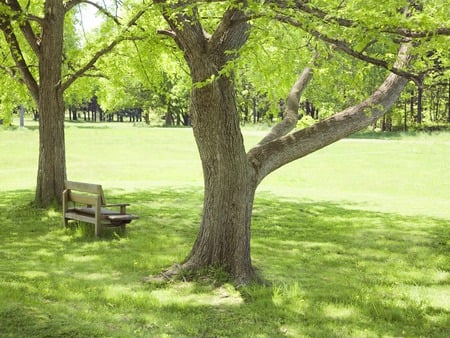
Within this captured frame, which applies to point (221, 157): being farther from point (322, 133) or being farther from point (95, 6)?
point (95, 6)

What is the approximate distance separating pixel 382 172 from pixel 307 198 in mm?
9121

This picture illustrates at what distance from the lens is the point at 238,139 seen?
8.13 meters

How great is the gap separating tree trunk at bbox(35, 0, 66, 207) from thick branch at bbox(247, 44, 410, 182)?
24.6ft

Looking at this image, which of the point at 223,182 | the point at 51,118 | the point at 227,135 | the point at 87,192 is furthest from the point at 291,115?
the point at 51,118

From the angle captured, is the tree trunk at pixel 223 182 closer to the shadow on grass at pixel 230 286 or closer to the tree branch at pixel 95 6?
the shadow on grass at pixel 230 286

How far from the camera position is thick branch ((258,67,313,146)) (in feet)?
31.9

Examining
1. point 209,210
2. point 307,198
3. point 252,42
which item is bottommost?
point 307,198

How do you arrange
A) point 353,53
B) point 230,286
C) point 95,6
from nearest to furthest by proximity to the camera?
point 353,53 → point 230,286 → point 95,6

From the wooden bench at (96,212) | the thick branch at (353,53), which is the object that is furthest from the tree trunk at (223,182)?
the wooden bench at (96,212)

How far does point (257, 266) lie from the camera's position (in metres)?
9.30

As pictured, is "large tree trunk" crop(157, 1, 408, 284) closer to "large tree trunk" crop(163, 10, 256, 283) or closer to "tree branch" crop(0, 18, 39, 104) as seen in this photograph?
"large tree trunk" crop(163, 10, 256, 283)

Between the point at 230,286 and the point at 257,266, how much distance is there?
153cm

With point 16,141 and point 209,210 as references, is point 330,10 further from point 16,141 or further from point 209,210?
point 16,141

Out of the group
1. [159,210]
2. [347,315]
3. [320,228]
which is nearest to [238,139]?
[347,315]
